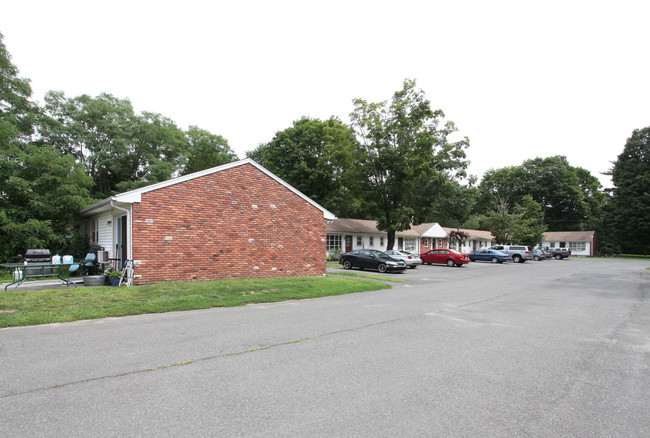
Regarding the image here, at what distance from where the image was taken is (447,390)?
4.02m

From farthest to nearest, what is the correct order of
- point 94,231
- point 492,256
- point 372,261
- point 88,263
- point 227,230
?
point 492,256 < point 372,261 < point 94,231 < point 88,263 < point 227,230

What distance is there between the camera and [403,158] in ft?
101

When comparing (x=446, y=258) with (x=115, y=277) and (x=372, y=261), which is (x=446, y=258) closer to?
(x=372, y=261)

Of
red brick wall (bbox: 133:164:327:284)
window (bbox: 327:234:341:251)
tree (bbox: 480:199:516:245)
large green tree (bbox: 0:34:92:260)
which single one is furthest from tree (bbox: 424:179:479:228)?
large green tree (bbox: 0:34:92:260)

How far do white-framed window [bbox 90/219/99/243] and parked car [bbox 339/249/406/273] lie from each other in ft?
46.6

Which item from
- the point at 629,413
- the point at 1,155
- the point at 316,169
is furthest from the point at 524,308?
the point at 316,169

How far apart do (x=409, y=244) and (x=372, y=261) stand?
21839 mm

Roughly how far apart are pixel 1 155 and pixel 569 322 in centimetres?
2302

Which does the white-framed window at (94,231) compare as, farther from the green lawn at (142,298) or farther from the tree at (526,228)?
the tree at (526,228)

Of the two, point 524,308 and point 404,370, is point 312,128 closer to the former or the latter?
point 524,308

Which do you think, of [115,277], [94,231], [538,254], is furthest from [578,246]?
[115,277]

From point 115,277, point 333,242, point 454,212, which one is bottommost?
point 115,277

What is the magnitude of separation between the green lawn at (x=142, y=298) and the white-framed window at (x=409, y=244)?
1200 inches

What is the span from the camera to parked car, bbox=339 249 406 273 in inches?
853
